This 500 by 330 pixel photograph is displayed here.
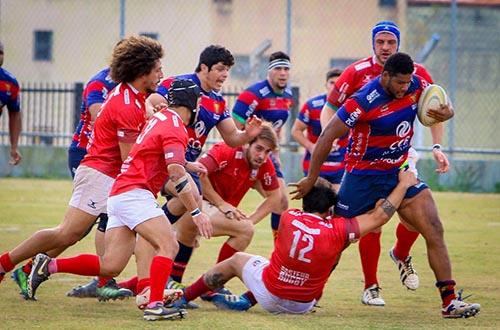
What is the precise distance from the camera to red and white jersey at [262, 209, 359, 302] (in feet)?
27.8

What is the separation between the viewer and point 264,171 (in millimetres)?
10703

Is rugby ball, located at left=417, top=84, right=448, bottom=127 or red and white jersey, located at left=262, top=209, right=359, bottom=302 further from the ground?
rugby ball, located at left=417, top=84, right=448, bottom=127

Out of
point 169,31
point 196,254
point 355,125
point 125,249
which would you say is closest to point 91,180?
point 125,249

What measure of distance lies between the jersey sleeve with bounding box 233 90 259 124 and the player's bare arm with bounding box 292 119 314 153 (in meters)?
0.79

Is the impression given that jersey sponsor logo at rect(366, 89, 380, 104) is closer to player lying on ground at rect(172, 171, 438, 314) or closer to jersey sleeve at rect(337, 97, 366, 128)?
jersey sleeve at rect(337, 97, 366, 128)

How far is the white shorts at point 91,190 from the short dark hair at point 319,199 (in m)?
1.47

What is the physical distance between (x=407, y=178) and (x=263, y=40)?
1472 cm

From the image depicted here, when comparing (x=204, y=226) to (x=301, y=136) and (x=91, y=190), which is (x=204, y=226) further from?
(x=301, y=136)

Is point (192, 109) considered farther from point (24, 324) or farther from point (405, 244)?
point (405, 244)

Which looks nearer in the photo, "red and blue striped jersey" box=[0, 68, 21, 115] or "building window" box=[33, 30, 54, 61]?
"red and blue striped jersey" box=[0, 68, 21, 115]

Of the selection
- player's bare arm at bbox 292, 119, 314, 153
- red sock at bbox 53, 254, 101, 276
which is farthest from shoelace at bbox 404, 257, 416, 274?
→ player's bare arm at bbox 292, 119, 314, 153

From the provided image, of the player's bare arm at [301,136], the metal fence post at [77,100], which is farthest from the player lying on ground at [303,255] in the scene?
the metal fence post at [77,100]

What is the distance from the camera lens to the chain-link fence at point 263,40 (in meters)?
21.5

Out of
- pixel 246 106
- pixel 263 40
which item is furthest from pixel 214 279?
pixel 263 40
